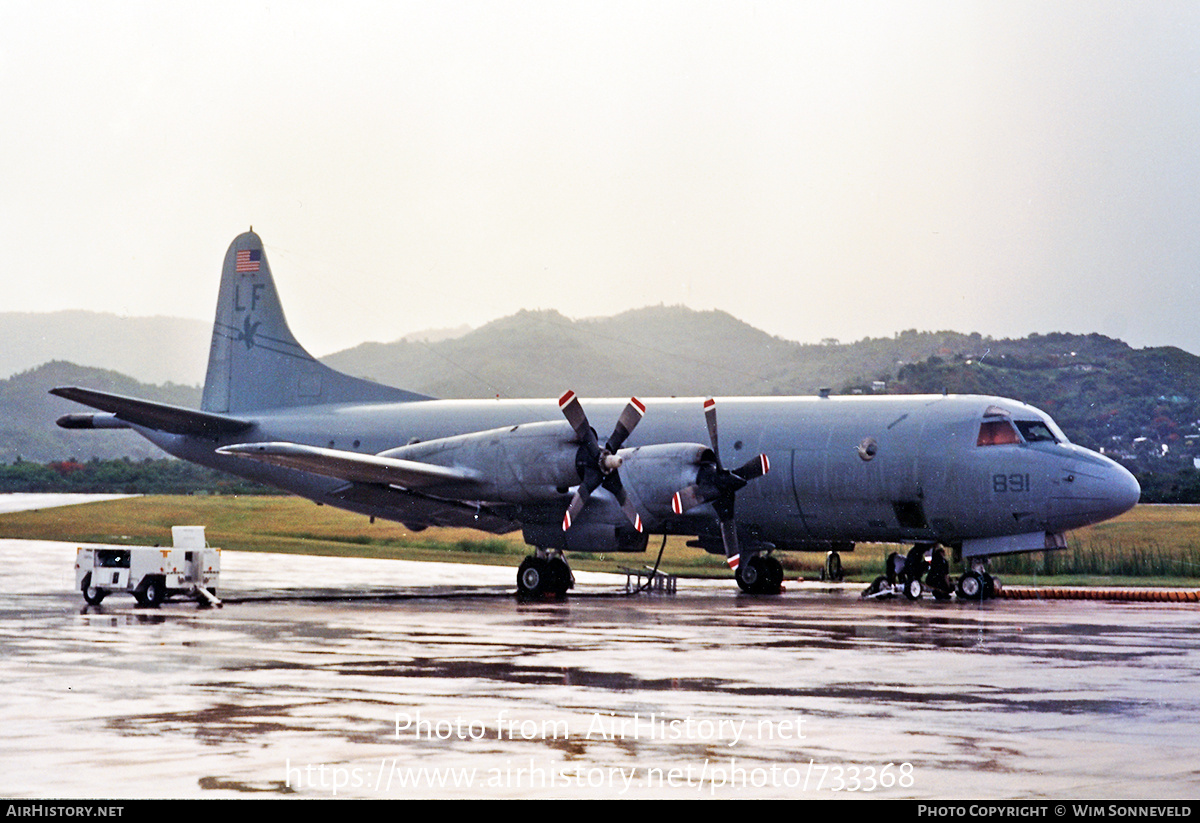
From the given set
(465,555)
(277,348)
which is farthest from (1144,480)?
(277,348)

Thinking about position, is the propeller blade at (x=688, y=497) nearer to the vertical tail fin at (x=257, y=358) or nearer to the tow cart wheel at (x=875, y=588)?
the tow cart wheel at (x=875, y=588)

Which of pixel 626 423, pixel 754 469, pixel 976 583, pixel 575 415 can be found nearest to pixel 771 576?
pixel 754 469

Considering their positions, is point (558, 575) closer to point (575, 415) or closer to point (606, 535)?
point (606, 535)

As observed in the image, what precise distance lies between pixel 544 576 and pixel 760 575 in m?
5.42

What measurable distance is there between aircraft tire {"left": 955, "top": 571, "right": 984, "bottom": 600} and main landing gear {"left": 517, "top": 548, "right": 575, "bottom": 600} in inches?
343

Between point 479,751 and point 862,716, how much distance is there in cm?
382

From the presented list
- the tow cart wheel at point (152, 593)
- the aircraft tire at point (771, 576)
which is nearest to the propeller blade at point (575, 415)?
the aircraft tire at point (771, 576)

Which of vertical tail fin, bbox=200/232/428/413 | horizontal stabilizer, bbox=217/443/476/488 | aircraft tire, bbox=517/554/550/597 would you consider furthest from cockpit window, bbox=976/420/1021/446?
vertical tail fin, bbox=200/232/428/413

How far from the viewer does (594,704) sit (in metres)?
13.0

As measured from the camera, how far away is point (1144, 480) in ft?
171

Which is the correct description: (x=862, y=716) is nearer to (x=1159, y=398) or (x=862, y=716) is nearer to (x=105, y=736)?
(x=105, y=736)

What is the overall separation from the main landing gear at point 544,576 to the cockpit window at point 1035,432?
10233mm

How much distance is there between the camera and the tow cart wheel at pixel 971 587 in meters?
30.5

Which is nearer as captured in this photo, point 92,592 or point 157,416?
point 92,592
